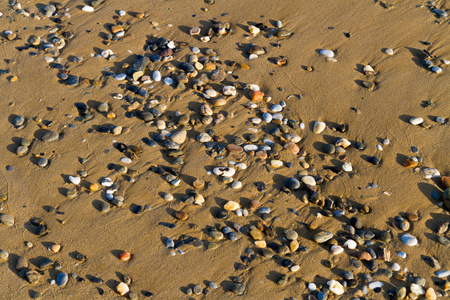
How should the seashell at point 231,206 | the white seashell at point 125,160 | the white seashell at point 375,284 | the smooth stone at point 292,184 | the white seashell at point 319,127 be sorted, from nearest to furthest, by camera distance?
the white seashell at point 375,284 < the seashell at point 231,206 < the smooth stone at point 292,184 < the white seashell at point 125,160 < the white seashell at point 319,127

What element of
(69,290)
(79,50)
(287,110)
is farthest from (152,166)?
(79,50)

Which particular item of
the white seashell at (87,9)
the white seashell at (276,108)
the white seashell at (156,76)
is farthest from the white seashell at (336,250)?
the white seashell at (87,9)

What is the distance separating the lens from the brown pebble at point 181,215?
10.6 ft

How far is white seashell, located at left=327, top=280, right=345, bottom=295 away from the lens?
9.51 feet

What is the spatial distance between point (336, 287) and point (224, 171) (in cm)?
138

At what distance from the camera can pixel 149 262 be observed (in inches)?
119

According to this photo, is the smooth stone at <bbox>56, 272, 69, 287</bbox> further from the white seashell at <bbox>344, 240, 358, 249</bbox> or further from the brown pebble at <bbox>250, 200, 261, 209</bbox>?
the white seashell at <bbox>344, 240, 358, 249</bbox>

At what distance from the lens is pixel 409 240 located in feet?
10.5

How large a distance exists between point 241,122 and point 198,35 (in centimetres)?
154

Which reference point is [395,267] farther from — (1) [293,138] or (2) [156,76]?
(2) [156,76]

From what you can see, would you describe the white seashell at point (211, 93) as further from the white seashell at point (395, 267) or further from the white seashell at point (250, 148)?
the white seashell at point (395, 267)

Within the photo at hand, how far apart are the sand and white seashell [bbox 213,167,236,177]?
0.20 ft

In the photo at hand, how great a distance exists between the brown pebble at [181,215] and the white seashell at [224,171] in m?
0.52

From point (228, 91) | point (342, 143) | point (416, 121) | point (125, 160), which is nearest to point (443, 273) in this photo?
point (342, 143)
